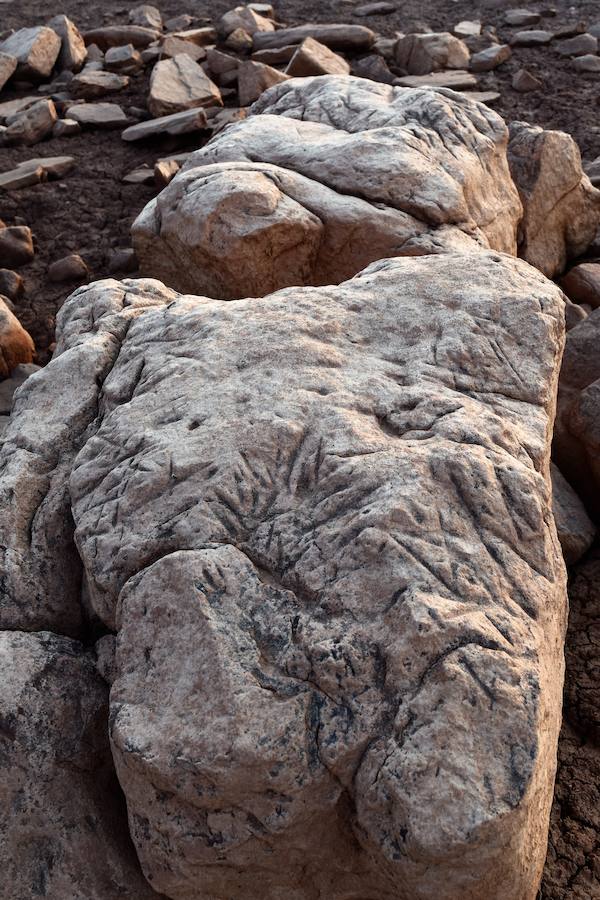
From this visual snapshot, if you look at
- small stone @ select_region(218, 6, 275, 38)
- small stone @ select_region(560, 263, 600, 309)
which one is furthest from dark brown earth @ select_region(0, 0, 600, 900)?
small stone @ select_region(560, 263, 600, 309)

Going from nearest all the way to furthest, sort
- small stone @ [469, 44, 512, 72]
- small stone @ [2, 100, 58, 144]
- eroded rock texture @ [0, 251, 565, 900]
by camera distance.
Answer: eroded rock texture @ [0, 251, 565, 900], small stone @ [2, 100, 58, 144], small stone @ [469, 44, 512, 72]

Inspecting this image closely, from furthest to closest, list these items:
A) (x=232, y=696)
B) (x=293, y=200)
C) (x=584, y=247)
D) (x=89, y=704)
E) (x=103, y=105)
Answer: (x=103, y=105) → (x=584, y=247) → (x=293, y=200) → (x=89, y=704) → (x=232, y=696)

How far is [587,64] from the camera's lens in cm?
743

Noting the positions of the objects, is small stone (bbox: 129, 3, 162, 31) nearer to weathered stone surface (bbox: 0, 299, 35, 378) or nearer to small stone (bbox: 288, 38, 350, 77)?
small stone (bbox: 288, 38, 350, 77)

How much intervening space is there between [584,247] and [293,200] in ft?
6.41

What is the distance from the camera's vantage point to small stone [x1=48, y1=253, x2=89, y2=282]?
5.21 metres

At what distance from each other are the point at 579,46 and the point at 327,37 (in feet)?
6.77

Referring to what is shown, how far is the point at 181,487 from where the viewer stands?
2.24 metres

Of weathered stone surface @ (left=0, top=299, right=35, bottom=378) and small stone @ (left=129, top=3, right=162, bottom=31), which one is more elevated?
small stone @ (left=129, top=3, right=162, bottom=31)

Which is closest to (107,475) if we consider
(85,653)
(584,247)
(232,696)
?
(85,653)

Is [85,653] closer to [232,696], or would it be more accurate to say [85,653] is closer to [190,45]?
[232,696]

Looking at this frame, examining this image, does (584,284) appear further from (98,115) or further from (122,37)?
(122,37)

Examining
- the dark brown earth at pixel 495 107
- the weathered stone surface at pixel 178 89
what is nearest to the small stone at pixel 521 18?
the dark brown earth at pixel 495 107

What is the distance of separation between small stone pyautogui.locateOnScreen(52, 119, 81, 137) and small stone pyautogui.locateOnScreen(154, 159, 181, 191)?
1133 millimetres
